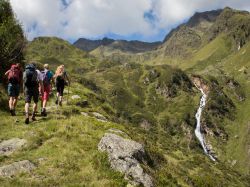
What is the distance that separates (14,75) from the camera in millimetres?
24719

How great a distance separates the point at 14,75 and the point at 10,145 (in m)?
6.48

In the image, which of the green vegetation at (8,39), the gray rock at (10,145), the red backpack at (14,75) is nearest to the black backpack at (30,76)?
the red backpack at (14,75)

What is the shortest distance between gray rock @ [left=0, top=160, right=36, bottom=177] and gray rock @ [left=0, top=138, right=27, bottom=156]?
1.95 metres

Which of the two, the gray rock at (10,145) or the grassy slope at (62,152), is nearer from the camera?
the grassy slope at (62,152)

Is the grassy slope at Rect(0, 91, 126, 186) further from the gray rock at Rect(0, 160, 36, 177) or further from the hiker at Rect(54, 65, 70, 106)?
the hiker at Rect(54, 65, 70, 106)

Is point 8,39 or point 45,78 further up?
point 8,39

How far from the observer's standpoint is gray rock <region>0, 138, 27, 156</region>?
18844mm

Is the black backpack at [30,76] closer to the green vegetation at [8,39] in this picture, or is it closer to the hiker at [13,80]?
the hiker at [13,80]

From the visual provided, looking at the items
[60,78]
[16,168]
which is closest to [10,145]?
[16,168]

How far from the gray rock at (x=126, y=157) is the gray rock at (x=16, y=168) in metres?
3.61

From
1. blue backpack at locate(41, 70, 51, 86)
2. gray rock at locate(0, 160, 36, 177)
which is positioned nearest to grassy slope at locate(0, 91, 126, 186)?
gray rock at locate(0, 160, 36, 177)

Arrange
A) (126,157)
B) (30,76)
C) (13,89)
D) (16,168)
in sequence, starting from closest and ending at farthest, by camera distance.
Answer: (16,168), (126,157), (30,76), (13,89)

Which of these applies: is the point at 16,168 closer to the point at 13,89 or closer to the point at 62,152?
the point at 62,152

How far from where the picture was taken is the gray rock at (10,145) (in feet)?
61.8
